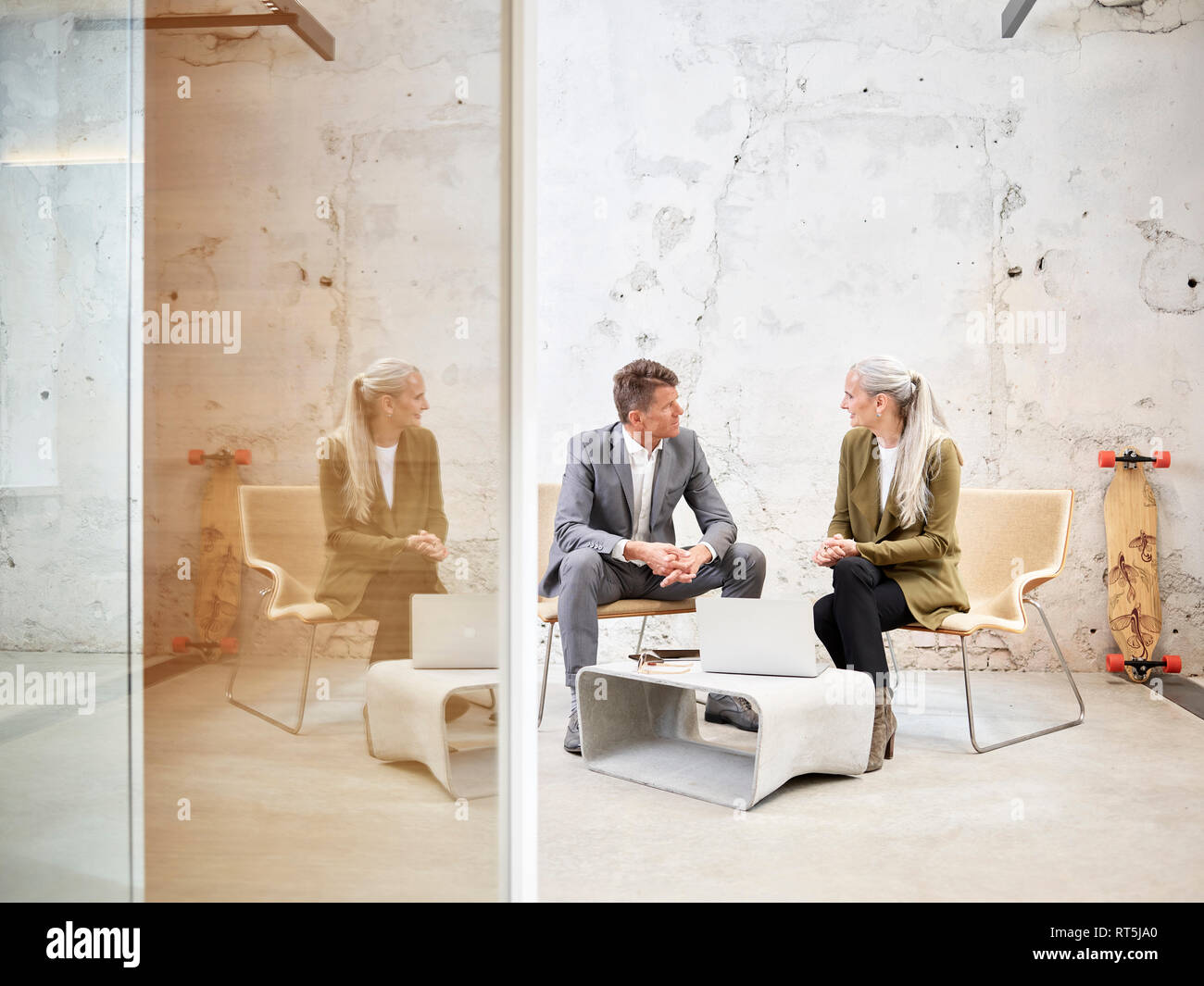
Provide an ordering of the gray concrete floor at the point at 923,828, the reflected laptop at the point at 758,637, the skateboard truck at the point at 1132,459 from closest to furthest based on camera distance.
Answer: the gray concrete floor at the point at 923,828
the reflected laptop at the point at 758,637
the skateboard truck at the point at 1132,459

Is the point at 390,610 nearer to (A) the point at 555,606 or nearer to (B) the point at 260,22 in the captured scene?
(B) the point at 260,22

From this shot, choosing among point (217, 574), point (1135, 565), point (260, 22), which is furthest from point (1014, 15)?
point (217, 574)

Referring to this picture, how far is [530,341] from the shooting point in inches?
57.8

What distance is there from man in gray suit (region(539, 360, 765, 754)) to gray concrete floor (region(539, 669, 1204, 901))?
48 centimetres

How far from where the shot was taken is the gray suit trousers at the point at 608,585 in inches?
117

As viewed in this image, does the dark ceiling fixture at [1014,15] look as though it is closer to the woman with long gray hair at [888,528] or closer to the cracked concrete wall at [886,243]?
the cracked concrete wall at [886,243]

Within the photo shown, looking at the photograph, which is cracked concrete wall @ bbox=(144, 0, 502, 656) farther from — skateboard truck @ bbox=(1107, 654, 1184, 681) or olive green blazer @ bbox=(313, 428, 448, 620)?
skateboard truck @ bbox=(1107, 654, 1184, 681)

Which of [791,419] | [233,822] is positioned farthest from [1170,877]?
[791,419]

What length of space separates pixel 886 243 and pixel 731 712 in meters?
2.13

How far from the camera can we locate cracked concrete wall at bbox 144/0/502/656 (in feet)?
3.33

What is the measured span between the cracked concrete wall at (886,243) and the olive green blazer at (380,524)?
2.87m

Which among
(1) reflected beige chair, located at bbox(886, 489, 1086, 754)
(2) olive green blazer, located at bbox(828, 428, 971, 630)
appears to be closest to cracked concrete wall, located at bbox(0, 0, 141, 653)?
(2) olive green blazer, located at bbox(828, 428, 971, 630)

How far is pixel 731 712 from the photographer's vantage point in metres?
3.16

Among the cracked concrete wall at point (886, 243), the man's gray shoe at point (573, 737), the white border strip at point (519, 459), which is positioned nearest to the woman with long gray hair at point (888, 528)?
the man's gray shoe at point (573, 737)
